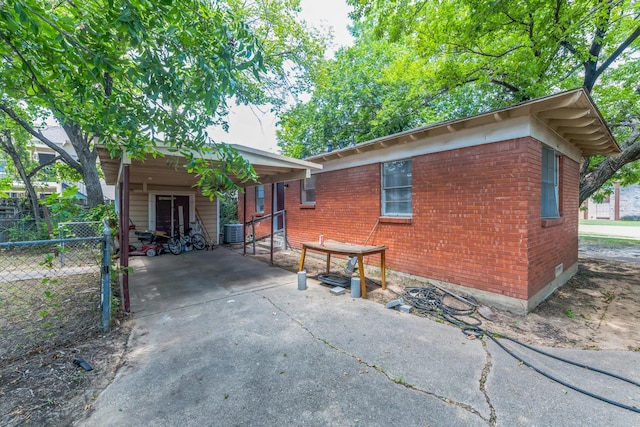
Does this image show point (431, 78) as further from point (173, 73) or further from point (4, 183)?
point (4, 183)

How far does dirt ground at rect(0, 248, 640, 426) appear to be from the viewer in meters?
2.14

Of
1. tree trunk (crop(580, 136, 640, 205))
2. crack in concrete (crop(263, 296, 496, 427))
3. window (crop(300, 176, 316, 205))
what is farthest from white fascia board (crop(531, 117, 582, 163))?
window (crop(300, 176, 316, 205))

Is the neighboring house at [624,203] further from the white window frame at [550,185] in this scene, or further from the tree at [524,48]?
the white window frame at [550,185]

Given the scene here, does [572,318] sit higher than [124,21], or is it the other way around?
[124,21]

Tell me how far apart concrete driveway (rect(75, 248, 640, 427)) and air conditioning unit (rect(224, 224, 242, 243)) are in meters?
7.50

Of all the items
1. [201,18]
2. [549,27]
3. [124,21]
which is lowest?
[124,21]

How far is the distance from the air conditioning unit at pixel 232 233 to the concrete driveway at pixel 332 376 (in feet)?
24.6

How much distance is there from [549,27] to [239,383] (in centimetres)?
795

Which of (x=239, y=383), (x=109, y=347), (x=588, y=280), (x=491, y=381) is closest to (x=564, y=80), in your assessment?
(x=588, y=280)

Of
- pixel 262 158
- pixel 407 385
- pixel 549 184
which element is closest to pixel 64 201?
pixel 262 158

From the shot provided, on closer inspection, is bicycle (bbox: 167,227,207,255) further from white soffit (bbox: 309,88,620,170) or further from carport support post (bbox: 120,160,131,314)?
white soffit (bbox: 309,88,620,170)

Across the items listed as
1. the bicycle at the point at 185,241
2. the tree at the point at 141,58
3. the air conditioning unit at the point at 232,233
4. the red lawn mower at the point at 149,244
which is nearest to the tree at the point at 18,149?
the red lawn mower at the point at 149,244

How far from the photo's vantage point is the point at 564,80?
8242mm

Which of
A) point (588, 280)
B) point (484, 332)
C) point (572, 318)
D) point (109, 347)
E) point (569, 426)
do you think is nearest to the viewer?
point (569, 426)
